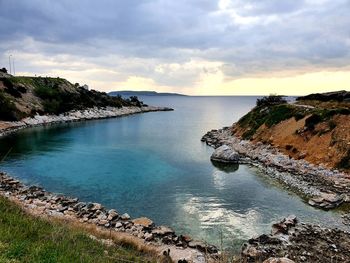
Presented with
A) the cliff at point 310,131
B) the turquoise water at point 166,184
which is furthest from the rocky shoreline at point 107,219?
the cliff at point 310,131

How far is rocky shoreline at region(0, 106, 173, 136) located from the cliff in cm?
4758

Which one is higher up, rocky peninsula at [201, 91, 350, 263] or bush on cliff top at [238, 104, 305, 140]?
bush on cliff top at [238, 104, 305, 140]

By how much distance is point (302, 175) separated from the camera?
3622 centimetres

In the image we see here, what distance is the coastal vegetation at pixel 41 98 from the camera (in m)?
79.2

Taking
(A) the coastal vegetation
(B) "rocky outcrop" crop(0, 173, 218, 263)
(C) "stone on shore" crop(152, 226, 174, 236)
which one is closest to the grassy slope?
(C) "stone on shore" crop(152, 226, 174, 236)

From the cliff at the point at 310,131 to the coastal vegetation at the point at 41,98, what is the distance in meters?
52.8

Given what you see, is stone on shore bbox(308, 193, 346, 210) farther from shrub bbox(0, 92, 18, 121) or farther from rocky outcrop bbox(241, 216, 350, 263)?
shrub bbox(0, 92, 18, 121)

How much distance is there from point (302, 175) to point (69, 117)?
Answer: 75.5 m

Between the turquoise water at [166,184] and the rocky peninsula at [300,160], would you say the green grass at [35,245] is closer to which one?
the turquoise water at [166,184]

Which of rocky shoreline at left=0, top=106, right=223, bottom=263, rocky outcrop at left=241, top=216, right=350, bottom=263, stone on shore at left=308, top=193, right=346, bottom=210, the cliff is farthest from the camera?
the cliff

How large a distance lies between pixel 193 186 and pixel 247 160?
1507 cm

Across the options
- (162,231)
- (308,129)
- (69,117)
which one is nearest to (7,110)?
(69,117)

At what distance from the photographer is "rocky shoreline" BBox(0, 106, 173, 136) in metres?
70.7

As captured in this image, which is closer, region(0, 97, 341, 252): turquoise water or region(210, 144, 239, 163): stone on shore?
region(0, 97, 341, 252): turquoise water
